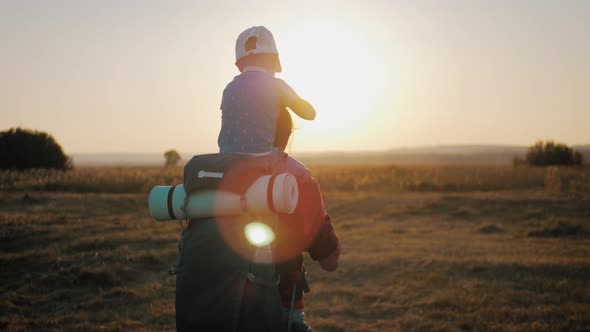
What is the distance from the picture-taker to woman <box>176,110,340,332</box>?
248 centimetres

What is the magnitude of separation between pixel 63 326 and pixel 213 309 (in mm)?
5353

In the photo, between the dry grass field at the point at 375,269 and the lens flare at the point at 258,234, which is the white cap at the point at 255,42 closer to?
the lens flare at the point at 258,234

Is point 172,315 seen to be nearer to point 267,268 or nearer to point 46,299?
point 46,299

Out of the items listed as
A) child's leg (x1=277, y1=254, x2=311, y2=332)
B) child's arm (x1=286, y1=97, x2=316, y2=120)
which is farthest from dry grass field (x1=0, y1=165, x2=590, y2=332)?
child's arm (x1=286, y1=97, x2=316, y2=120)

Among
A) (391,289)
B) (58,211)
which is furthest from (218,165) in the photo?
(58,211)

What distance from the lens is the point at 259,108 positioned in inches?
109

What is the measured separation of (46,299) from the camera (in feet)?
26.4

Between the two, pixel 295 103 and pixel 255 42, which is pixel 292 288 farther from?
pixel 255 42

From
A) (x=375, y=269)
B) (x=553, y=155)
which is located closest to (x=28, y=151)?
(x=375, y=269)

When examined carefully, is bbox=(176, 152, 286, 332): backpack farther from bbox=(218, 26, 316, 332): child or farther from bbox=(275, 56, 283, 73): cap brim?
bbox=(275, 56, 283, 73): cap brim

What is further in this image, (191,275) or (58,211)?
(58,211)

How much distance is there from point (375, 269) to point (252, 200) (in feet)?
25.5

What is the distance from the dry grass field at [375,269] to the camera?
23.9ft

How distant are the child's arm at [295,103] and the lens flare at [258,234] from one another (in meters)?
0.66
